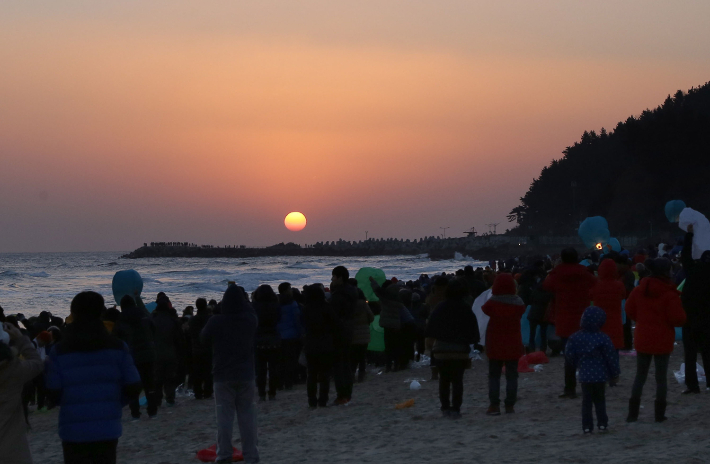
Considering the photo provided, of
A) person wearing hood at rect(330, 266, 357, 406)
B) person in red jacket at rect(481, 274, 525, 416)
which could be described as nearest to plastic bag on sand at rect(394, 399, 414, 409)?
person wearing hood at rect(330, 266, 357, 406)

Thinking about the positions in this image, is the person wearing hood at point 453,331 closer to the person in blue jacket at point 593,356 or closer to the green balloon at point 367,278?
the person in blue jacket at point 593,356

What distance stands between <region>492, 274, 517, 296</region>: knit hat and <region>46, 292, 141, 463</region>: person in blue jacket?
4.31 m

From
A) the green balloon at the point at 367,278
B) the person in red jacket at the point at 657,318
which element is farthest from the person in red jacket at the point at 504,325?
the green balloon at the point at 367,278

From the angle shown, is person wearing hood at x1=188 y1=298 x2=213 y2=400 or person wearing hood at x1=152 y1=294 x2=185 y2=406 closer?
person wearing hood at x1=152 y1=294 x2=185 y2=406

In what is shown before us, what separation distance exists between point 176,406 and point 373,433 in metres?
3.85

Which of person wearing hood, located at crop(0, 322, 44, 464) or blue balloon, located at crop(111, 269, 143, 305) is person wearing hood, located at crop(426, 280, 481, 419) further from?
blue balloon, located at crop(111, 269, 143, 305)

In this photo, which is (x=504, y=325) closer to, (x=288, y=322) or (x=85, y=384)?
(x=288, y=322)

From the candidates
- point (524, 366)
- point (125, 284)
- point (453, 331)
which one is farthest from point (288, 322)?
point (524, 366)

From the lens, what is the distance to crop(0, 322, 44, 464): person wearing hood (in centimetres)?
458

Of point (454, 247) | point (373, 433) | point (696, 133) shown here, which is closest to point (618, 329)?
point (373, 433)

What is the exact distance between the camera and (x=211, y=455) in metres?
7.18

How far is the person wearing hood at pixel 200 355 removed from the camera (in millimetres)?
10844

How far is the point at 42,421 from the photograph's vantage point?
10742mm

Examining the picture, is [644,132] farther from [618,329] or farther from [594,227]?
[618,329]
